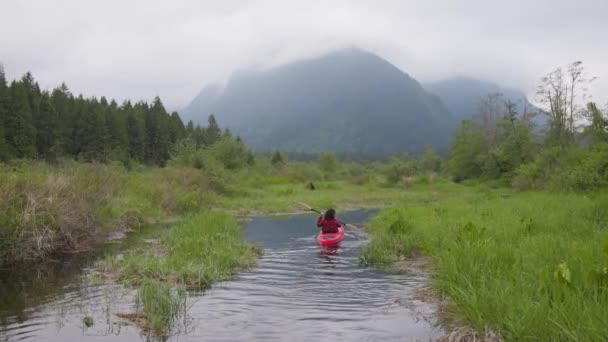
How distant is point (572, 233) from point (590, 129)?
20211 mm

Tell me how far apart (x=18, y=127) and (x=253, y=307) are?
213 feet

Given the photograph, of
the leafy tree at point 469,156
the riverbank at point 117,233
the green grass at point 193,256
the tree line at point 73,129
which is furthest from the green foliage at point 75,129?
the green grass at point 193,256

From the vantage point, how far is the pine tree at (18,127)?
6353 centimetres

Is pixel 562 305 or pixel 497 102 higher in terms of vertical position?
pixel 497 102

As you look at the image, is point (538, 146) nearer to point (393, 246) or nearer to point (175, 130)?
point (393, 246)

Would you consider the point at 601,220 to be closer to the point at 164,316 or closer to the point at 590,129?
the point at 164,316

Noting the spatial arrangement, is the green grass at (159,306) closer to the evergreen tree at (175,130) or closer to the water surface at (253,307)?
the water surface at (253,307)

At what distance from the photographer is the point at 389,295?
38.5ft

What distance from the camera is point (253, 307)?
10.8 metres

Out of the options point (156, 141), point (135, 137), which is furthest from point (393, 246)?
point (156, 141)

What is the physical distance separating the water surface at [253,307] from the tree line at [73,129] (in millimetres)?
48035

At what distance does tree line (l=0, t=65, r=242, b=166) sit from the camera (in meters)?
63.9

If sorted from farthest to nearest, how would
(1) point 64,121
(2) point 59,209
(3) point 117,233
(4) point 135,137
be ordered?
(4) point 135,137, (1) point 64,121, (3) point 117,233, (2) point 59,209

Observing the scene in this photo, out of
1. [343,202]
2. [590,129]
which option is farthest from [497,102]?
[590,129]
